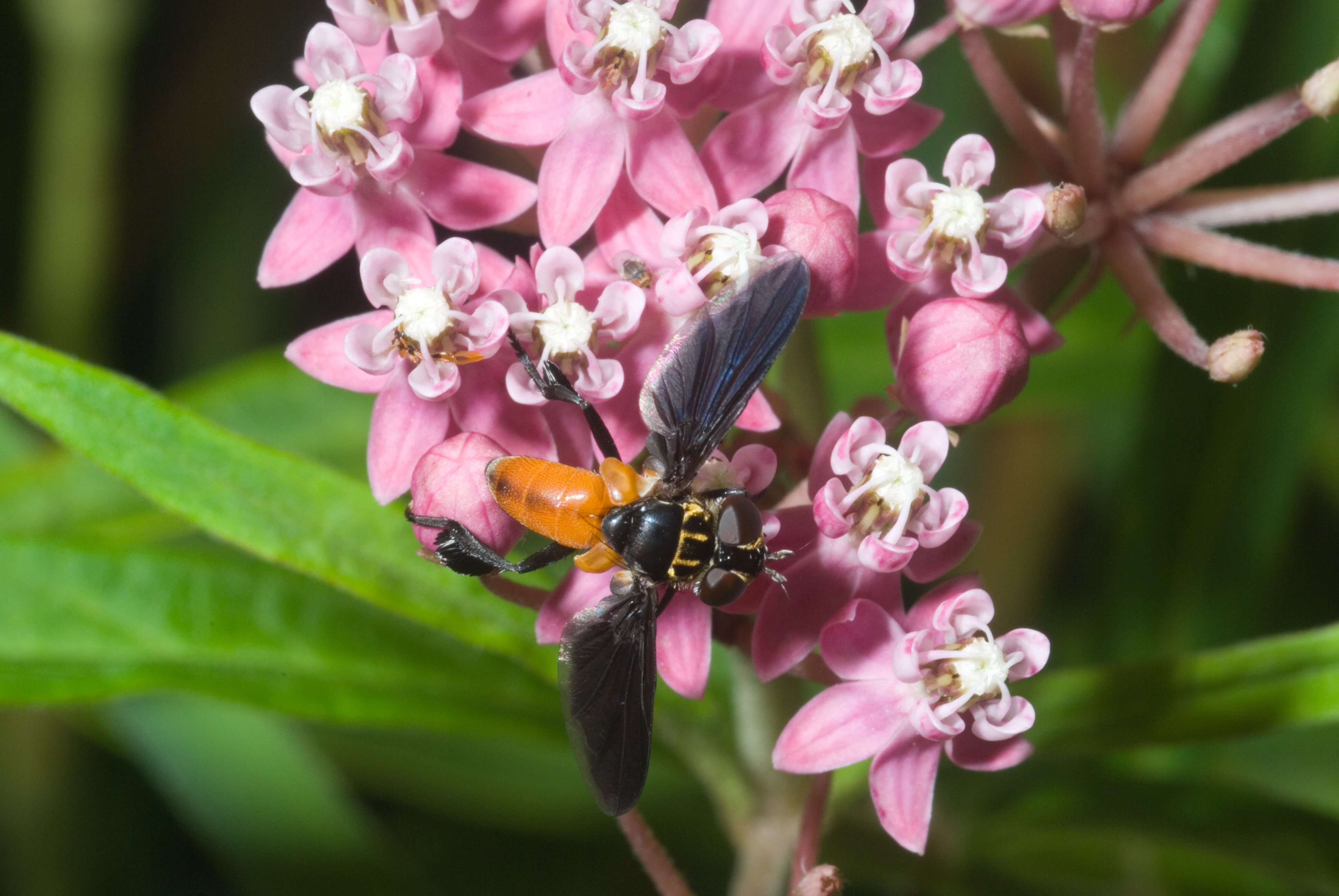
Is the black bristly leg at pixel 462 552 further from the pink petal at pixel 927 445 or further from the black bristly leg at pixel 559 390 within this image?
the pink petal at pixel 927 445

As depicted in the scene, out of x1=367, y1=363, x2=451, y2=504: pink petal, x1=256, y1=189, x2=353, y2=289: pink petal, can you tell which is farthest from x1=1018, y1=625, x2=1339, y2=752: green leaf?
x1=256, y1=189, x2=353, y2=289: pink petal

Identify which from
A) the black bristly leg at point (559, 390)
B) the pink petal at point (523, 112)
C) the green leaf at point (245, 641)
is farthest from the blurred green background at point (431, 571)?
the black bristly leg at point (559, 390)

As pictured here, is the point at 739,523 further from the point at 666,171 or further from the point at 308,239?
the point at 308,239

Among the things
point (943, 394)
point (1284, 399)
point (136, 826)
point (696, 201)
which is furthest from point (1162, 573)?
point (136, 826)

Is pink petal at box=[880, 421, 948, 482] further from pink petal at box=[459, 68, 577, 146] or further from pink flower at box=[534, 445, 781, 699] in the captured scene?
pink petal at box=[459, 68, 577, 146]

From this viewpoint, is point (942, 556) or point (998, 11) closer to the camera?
point (942, 556)

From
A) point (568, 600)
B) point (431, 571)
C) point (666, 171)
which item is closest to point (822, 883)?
point (568, 600)
